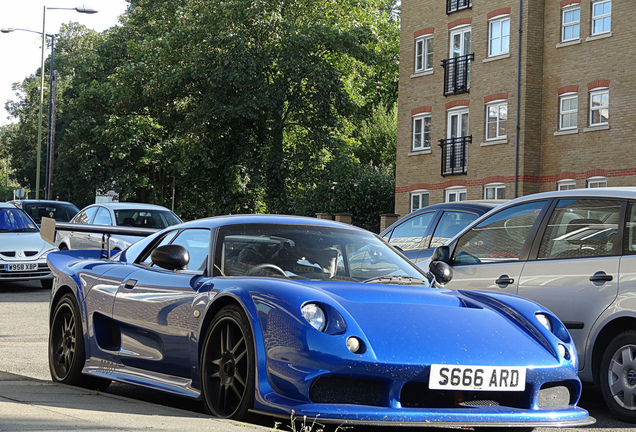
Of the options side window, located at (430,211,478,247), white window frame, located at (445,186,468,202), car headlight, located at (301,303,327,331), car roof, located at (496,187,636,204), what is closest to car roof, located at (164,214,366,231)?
car headlight, located at (301,303,327,331)

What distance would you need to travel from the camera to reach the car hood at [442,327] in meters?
5.24

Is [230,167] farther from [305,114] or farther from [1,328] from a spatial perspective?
[1,328]

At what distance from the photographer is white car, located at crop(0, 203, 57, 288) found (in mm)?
18609

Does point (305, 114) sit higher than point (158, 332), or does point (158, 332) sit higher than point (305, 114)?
point (305, 114)

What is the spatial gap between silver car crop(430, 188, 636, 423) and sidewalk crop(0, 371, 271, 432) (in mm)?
3309

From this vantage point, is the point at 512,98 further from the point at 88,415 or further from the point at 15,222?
the point at 88,415

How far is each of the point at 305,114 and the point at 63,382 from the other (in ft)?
121

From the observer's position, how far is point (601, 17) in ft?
108

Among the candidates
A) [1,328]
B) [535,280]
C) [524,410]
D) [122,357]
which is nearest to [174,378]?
[122,357]

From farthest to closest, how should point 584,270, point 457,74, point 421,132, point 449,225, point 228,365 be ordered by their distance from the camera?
1. point 421,132
2. point 457,74
3. point 449,225
4. point 584,270
5. point 228,365

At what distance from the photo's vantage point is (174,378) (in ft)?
20.4

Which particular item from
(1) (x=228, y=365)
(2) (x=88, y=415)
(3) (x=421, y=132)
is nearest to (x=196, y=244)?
(1) (x=228, y=365)

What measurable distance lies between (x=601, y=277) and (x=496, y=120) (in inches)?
1179

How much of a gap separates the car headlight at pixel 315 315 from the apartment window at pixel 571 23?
99.7 ft
